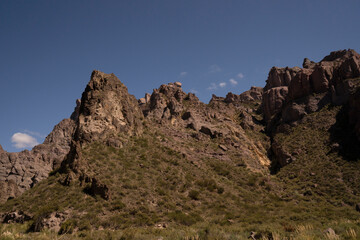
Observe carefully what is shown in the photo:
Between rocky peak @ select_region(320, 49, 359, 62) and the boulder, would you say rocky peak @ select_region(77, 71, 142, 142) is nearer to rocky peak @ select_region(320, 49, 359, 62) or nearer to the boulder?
the boulder

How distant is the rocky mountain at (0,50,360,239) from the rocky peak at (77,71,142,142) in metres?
0.17

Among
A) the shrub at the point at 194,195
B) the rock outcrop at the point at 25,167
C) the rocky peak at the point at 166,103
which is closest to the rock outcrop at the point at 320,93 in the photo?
the rocky peak at the point at 166,103

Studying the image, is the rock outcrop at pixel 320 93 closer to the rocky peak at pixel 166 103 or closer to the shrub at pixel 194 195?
the rocky peak at pixel 166 103

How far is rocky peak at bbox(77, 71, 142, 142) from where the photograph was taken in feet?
99.8

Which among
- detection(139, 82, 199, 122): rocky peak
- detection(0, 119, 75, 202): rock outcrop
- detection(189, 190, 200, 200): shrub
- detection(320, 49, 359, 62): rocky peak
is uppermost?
detection(320, 49, 359, 62): rocky peak

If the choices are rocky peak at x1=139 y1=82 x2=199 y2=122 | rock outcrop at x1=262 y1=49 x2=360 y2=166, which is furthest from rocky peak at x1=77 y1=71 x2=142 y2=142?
rock outcrop at x1=262 y1=49 x2=360 y2=166

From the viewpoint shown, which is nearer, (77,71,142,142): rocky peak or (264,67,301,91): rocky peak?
(77,71,142,142): rocky peak

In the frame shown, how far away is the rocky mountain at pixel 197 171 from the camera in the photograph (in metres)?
19.0

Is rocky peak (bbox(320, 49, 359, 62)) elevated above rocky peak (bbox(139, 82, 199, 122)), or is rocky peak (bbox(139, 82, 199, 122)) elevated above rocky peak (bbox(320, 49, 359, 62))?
rocky peak (bbox(320, 49, 359, 62))

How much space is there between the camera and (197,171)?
33.0 meters

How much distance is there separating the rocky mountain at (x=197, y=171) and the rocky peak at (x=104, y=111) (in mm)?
172

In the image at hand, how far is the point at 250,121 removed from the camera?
7250 cm

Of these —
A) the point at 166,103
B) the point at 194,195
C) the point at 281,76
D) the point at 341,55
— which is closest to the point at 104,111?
the point at 194,195

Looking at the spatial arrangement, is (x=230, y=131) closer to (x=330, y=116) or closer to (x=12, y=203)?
(x=330, y=116)
